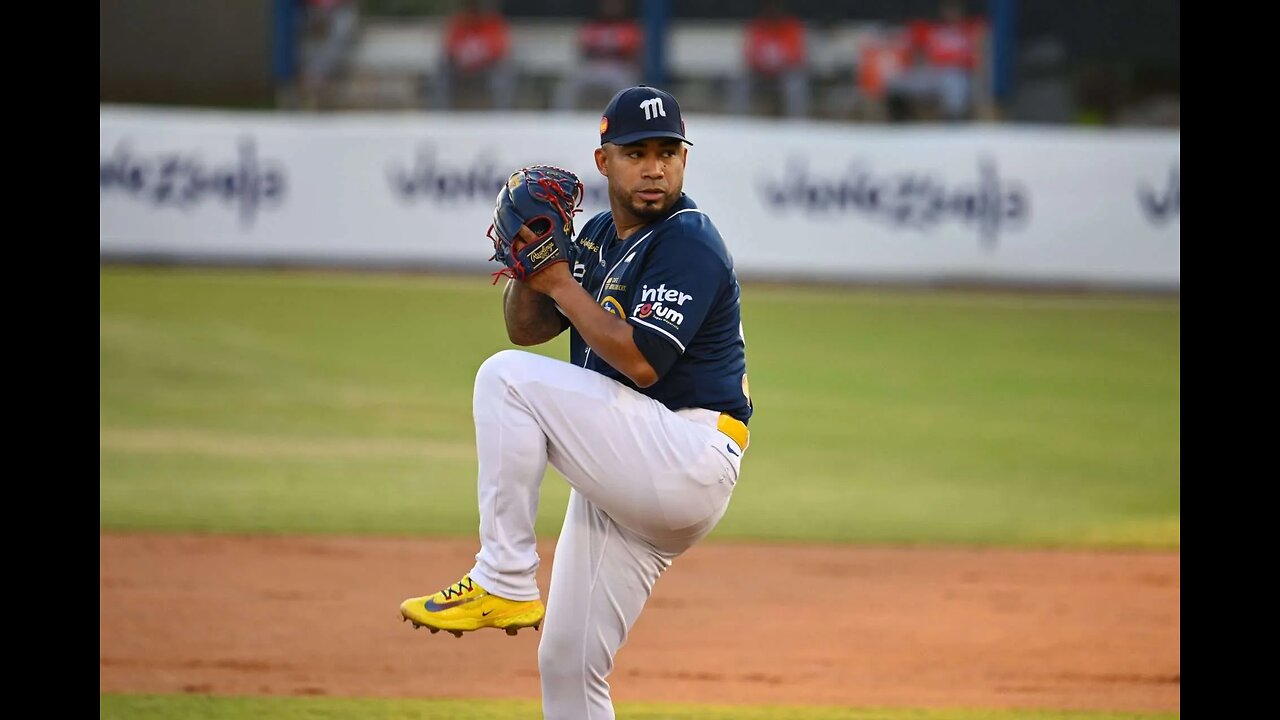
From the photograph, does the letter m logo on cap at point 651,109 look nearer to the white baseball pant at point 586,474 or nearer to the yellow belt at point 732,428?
the white baseball pant at point 586,474

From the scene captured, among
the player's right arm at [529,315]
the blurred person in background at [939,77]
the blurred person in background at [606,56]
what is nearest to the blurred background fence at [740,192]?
the blurred person in background at [939,77]

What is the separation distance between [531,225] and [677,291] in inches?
17.2

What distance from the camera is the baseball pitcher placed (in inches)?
160

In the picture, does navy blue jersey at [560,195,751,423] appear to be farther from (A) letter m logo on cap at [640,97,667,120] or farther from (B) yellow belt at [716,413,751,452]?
(A) letter m logo on cap at [640,97,667,120]

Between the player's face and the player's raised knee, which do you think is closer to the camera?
the player's raised knee

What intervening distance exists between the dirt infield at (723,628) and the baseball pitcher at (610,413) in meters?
2.02

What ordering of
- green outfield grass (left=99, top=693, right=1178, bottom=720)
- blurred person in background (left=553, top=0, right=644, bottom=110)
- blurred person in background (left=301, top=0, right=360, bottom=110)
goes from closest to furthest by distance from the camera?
green outfield grass (left=99, top=693, right=1178, bottom=720) < blurred person in background (left=553, top=0, right=644, bottom=110) < blurred person in background (left=301, top=0, right=360, bottom=110)

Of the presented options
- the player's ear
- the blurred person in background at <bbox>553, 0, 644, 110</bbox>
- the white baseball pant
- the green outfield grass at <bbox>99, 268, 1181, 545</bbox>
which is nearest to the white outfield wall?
the green outfield grass at <bbox>99, 268, 1181, 545</bbox>

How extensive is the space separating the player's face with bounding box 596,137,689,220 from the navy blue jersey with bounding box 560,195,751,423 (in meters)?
0.06

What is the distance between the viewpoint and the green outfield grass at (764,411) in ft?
32.4

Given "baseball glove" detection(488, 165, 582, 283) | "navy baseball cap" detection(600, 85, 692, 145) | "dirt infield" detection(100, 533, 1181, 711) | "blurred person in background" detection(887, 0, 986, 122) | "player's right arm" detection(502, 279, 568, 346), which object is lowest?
"dirt infield" detection(100, 533, 1181, 711)

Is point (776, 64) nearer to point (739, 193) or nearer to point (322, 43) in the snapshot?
point (739, 193)

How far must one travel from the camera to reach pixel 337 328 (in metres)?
16.0
